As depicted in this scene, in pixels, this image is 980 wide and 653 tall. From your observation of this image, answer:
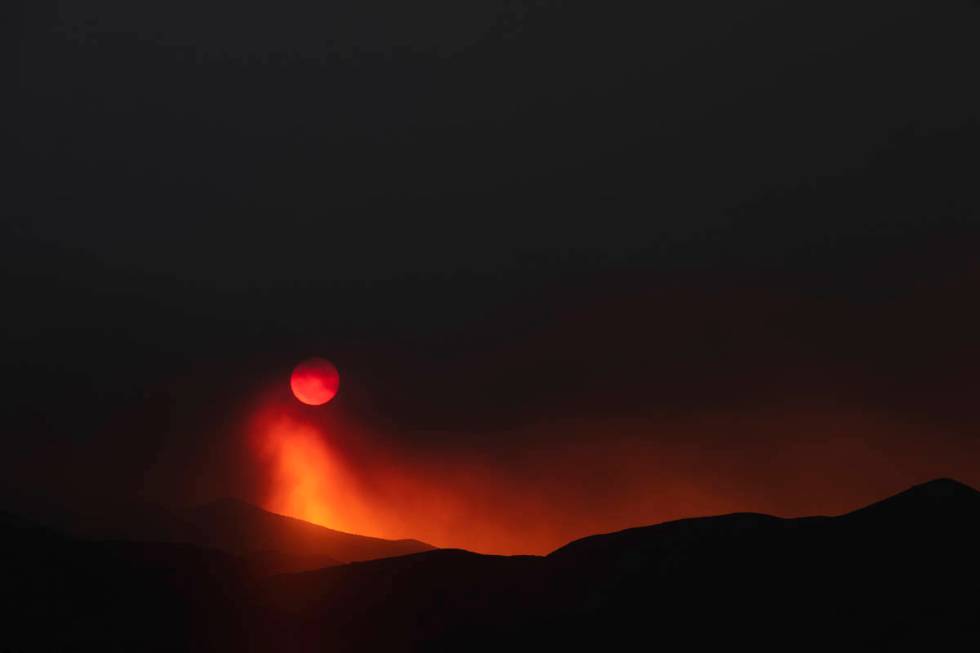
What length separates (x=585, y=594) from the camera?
2908 inches

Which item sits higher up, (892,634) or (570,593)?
(570,593)

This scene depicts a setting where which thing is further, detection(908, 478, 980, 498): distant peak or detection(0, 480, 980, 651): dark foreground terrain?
detection(908, 478, 980, 498): distant peak

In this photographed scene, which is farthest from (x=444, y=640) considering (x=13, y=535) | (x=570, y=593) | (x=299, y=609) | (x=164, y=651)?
(x=13, y=535)

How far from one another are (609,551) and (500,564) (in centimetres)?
1072

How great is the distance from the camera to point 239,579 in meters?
91.6

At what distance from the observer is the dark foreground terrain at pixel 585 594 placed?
62.1 metres

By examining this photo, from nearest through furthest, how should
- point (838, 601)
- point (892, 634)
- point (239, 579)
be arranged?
point (892, 634) → point (838, 601) → point (239, 579)

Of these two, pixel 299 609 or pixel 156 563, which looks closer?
pixel 299 609

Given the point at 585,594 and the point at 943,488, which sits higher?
the point at 943,488

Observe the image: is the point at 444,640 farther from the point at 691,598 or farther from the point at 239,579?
the point at 239,579

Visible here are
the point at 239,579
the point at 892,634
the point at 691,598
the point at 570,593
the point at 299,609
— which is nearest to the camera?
the point at 892,634

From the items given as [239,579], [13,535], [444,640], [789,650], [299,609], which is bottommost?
[789,650]

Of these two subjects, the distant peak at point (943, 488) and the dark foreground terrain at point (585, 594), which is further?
the distant peak at point (943, 488)

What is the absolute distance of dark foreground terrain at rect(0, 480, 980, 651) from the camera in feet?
204
